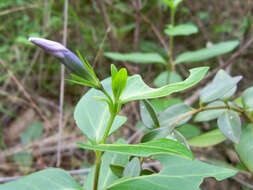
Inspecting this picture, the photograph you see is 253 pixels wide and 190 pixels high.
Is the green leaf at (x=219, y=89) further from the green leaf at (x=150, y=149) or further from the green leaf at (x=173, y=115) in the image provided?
the green leaf at (x=150, y=149)

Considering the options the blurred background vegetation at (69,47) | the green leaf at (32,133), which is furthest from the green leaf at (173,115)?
the green leaf at (32,133)

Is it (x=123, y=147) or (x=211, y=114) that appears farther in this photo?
(x=211, y=114)

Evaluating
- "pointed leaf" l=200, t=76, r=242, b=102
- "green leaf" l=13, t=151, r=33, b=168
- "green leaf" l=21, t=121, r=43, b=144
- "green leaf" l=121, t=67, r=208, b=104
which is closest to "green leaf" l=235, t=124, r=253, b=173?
"pointed leaf" l=200, t=76, r=242, b=102

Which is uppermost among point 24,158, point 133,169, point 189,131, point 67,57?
point 67,57

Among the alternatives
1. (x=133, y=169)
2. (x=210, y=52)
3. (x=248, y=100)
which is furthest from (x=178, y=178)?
(x=210, y=52)

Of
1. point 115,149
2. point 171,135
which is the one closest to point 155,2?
point 171,135

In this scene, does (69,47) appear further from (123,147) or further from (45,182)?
(123,147)

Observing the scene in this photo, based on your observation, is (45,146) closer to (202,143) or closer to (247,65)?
(202,143)

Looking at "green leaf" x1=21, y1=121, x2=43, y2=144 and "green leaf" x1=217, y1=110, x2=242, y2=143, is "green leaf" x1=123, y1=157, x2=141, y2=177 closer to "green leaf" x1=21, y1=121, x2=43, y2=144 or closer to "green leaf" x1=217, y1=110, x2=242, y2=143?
"green leaf" x1=217, y1=110, x2=242, y2=143
